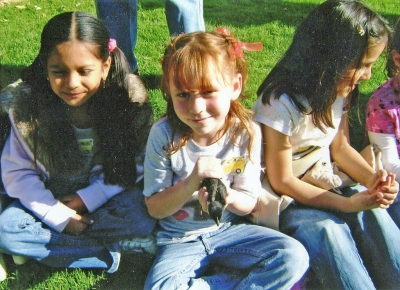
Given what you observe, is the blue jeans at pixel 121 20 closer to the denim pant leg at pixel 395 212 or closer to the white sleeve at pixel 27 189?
the white sleeve at pixel 27 189

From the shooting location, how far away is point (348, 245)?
6.66 ft

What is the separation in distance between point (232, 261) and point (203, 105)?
670 millimetres

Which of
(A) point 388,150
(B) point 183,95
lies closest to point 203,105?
(B) point 183,95

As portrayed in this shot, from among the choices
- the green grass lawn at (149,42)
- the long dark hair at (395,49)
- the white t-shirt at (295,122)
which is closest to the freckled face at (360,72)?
the white t-shirt at (295,122)

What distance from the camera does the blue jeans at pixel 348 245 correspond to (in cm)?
198

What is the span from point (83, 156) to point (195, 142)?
0.56 m

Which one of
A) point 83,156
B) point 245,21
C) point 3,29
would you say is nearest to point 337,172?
point 83,156

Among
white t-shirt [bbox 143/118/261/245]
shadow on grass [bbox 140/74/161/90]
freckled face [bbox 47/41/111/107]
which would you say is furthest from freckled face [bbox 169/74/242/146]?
shadow on grass [bbox 140/74/161/90]

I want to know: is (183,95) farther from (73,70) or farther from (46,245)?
(46,245)

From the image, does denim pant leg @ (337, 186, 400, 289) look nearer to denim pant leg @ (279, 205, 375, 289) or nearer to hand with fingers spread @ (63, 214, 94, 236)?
denim pant leg @ (279, 205, 375, 289)

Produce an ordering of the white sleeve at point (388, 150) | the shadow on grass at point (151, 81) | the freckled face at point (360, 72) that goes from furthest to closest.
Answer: the shadow on grass at point (151, 81)
the white sleeve at point (388, 150)
the freckled face at point (360, 72)

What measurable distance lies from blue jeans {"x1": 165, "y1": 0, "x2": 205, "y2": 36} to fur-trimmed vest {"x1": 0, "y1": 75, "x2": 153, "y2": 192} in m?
0.76

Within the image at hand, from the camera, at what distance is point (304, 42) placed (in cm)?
214

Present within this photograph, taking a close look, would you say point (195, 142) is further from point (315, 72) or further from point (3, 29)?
point (3, 29)
